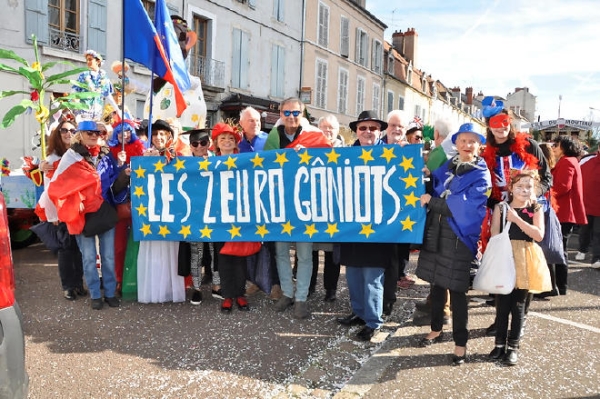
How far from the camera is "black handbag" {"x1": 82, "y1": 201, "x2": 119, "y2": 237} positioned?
462 cm

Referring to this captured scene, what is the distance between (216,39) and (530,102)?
6544 centimetres

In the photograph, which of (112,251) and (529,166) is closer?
(529,166)

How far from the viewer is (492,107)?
13.8 feet

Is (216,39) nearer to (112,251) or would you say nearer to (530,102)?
(112,251)

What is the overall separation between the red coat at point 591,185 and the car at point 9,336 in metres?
8.43

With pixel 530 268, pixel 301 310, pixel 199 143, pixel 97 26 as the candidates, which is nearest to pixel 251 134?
pixel 199 143

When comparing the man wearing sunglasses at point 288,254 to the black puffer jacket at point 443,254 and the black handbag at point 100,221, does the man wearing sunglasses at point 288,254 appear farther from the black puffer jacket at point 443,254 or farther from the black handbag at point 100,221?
the black handbag at point 100,221

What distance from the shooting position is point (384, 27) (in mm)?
31656

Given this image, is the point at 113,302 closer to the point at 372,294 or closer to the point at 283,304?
the point at 283,304

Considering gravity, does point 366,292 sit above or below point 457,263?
below

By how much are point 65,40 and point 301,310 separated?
11877 mm

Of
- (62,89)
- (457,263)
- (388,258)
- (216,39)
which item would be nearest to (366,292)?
(388,258)

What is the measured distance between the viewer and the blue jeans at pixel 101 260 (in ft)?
15.6

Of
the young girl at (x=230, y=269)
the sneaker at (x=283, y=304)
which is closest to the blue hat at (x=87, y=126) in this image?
the young girl at (x=230, y=269)
